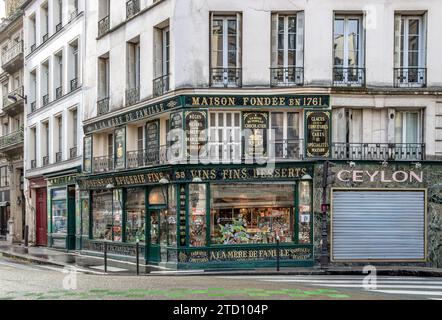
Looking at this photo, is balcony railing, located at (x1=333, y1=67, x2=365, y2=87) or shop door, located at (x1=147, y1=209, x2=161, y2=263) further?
shop door, located at (x1=147, y1=209, x2=161, y2=263)

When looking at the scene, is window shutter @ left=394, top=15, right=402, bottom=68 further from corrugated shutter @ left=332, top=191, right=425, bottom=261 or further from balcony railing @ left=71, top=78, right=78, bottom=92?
balcony railing @ left=71, top=78, right=78, bottom=92

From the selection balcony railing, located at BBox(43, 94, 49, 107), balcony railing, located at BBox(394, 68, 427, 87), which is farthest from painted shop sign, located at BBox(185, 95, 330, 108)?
balcony railing, located at BBox(43, 94, 49, 107)

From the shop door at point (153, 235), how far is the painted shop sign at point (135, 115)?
325cm

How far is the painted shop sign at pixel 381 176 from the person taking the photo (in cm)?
1941

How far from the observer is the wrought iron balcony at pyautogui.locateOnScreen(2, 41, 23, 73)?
113ft

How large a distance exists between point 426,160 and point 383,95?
93.5 inches

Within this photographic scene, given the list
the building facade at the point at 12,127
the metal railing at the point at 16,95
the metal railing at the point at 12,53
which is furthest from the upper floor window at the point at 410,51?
the metal railing at the point at 12,53

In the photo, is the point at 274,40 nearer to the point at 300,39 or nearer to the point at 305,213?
the point at 300,39

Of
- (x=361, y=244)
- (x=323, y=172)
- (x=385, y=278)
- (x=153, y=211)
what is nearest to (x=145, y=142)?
(x=153, y=211)

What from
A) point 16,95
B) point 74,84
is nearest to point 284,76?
point 74,84

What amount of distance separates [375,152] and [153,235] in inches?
301

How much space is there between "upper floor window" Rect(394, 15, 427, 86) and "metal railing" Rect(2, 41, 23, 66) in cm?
2151

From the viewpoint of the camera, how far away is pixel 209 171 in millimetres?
19375

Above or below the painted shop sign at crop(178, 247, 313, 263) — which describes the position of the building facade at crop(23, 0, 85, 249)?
above
